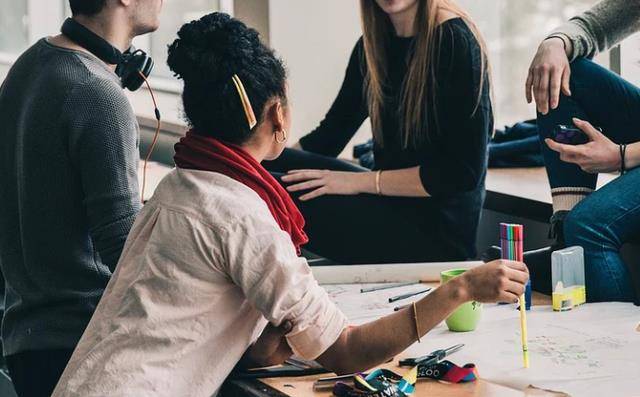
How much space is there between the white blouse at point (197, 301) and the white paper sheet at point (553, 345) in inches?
10.0

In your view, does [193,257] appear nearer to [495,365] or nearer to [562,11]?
[495,365]

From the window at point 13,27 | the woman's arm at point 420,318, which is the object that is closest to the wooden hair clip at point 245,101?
the woman's arm at point 420,318

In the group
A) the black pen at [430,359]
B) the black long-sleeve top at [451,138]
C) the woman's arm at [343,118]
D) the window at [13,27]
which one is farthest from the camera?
the window at [13,27]

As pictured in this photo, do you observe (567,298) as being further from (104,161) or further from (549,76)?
(104,161)

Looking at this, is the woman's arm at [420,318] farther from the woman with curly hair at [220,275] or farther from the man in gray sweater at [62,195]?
the man in gray sweater at [62,195]

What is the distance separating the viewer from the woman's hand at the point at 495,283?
53.7 inches

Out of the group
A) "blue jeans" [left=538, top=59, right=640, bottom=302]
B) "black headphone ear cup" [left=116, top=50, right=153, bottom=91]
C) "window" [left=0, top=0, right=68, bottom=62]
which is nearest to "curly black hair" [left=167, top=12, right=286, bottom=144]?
"black headphone ear cup" [left=116, top=50, right=153, bottom=91]

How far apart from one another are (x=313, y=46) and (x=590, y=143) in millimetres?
1597

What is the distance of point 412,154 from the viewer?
2383 mm

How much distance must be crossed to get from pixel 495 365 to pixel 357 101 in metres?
1.32

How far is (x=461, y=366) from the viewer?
144 centimetres

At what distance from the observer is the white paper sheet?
1371 millimetres

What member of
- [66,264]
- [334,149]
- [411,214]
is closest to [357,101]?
[334,149]

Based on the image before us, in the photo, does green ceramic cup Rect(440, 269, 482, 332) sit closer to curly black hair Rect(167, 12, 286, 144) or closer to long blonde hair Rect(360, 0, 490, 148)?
curly black hair Rect(167, 12, 286, 144)
